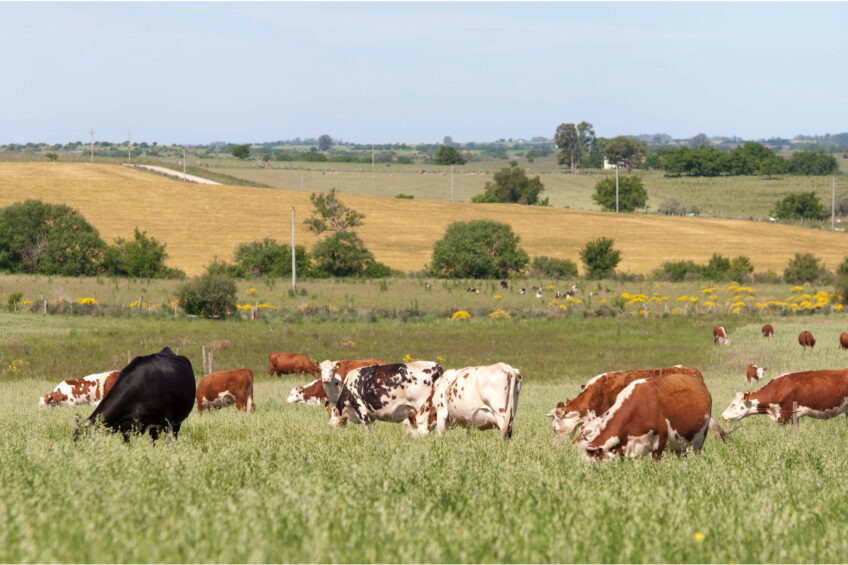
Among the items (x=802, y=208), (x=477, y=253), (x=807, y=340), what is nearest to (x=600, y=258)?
(x=477, y=253)

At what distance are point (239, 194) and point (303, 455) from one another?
108 meters

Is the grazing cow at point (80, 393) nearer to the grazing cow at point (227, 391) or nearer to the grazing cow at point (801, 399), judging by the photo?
the grazing cow at point (227, 391)

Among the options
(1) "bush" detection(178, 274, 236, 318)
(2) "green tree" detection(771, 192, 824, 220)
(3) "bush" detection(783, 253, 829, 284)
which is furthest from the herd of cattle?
(2) "green tree" detection(771, 192, 824, 220)

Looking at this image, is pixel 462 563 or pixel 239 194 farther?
pixel 239 194

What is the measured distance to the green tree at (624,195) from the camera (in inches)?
5207

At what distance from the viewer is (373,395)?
1597 centimetres

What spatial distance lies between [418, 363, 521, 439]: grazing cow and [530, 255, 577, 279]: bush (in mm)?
62621

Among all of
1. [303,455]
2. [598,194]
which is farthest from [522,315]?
[598,194]

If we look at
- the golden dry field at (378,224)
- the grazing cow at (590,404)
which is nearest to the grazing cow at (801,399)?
the grazing cow at (590,404)

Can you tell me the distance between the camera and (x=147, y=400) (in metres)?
13.2

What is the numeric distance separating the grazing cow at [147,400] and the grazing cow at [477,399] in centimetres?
363

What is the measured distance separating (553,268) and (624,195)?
57.3 meters

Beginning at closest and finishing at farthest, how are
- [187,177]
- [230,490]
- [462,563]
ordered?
[462,563], [230,490], [187,177]

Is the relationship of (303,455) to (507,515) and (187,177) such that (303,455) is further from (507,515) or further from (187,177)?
(187,177)
